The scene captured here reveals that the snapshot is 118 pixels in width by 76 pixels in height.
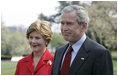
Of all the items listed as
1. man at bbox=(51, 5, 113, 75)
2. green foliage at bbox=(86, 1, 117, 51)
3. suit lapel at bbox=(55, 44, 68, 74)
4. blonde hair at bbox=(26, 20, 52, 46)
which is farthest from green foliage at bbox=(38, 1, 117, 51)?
man at bbox=(51, 5, 113, 75)

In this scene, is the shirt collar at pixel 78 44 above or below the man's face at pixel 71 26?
below

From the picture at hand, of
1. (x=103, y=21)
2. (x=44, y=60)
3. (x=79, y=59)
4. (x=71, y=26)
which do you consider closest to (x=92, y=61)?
(x=79, y=59)

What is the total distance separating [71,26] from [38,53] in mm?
650

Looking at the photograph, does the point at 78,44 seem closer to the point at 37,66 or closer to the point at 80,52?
the point at 80,52

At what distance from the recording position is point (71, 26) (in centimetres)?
143

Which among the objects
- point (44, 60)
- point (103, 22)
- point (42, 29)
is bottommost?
point (103, 22)

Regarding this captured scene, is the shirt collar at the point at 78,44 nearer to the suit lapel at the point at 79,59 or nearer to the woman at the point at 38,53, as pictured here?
the suit lapel at the point at 79,59

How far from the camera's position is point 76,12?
4.72ft

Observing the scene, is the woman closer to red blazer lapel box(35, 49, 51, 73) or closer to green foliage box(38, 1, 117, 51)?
red blazer lapel box(35, 49, 51, 73)

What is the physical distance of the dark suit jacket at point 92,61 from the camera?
1.33m

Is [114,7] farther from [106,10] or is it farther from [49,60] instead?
[49,60]

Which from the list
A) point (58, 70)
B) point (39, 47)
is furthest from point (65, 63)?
point (39, 47)

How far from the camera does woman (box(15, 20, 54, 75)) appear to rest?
1.91 m

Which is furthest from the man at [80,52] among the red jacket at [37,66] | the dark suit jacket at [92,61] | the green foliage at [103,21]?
the green foliage at [103,21]
